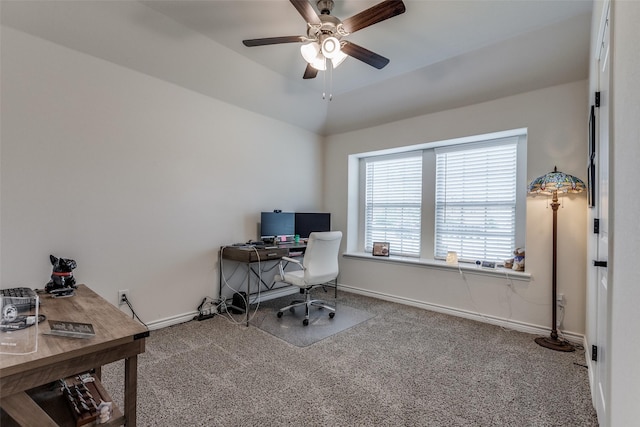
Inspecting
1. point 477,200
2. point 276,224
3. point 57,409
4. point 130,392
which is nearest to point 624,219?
point 130,392

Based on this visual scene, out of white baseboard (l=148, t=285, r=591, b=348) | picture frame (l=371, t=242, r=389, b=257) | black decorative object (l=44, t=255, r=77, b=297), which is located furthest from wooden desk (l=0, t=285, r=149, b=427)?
picture frame (l=371, t=242, r=389, b=257)

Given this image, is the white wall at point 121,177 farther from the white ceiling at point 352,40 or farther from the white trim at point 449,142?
the white trim at point 449,142

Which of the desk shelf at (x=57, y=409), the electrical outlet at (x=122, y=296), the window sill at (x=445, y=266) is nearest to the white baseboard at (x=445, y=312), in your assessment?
the electrical outlet at (x=122, y=296)

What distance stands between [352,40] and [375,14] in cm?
96

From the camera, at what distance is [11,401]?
3.10ft

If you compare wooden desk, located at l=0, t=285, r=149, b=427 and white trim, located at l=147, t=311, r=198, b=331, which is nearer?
wooden desk, located at l=0, t=285, r=149, b=427

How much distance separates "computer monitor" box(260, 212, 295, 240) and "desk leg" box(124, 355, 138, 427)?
263 cm

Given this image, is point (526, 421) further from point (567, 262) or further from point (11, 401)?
point (11, 401)

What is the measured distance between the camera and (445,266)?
12.0 ft

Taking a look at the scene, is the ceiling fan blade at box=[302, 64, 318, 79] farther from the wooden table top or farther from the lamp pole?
the lamp pole

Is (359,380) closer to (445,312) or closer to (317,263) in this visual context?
(317,263)

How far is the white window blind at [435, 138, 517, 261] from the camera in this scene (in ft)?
11.4

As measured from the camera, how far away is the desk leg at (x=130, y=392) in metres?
1.21

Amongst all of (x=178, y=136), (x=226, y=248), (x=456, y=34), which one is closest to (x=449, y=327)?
(x=226, y=248)
